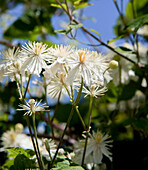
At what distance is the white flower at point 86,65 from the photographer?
445 millimetres

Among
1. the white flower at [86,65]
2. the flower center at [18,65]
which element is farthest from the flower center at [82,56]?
the flower center at [18,65]

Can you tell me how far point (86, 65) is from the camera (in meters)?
0.47

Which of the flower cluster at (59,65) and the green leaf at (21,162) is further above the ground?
the flower cluster at (59,65)

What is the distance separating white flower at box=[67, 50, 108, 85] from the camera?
1.46 ft

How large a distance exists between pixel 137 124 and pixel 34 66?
0.30 m

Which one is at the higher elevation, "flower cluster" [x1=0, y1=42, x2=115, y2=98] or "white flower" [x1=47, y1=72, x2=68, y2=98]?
"flower cluster" [x1=0, y1=42, x2=115, y2=98]

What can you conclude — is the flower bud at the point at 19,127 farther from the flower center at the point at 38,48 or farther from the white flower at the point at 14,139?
the flower center at the point at 38,48

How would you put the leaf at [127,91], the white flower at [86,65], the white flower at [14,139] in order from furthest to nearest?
the leaf at [127,91]
the white flower at [14,139]
the white flower at [86,65]

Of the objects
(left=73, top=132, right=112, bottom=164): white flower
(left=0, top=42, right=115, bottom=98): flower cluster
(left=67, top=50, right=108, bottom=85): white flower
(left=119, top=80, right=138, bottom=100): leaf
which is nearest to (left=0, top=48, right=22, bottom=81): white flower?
(left=0, top=42, right=115, bottom=98): flower cluster

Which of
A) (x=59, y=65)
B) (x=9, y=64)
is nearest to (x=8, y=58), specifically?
(x=9, y=64)

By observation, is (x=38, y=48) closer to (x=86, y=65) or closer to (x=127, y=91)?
(x=86, y=65)

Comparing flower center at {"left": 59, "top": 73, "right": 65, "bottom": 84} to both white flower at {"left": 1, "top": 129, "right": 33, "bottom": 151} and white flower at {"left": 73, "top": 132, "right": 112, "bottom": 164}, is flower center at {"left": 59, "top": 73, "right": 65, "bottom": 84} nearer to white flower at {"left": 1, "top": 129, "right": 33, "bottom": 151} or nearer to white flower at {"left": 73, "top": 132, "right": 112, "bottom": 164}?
white flower at {"left": 73, "top": 132, "right": 112, "bottom": 164}

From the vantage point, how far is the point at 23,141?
0.71 metres

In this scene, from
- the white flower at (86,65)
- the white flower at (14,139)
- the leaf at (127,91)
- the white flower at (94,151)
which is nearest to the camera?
the white flower at (86,65)
